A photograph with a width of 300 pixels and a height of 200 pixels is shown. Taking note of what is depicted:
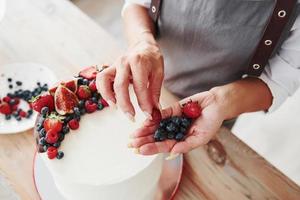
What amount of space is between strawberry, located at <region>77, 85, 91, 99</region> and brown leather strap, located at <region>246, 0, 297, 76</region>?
407 mm

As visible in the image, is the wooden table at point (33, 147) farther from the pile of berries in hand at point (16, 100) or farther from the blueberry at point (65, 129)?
the blueberry at point (65, 129)

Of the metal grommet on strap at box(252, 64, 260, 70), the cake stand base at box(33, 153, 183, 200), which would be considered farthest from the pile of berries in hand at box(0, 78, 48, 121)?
the metal grommet on strap at box(252, 64, 260, 70)

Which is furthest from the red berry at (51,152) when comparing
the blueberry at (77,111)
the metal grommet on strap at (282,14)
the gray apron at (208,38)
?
the metal grommet on strap at (282,14)

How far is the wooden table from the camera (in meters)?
0.98

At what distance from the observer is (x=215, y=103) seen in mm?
906

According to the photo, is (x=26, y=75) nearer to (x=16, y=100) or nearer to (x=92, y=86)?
(x=16, y=100)

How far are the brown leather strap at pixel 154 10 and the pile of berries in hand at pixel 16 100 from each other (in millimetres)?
380

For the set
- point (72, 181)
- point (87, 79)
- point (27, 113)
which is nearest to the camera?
point (72, 181)

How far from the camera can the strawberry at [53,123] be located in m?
0.84

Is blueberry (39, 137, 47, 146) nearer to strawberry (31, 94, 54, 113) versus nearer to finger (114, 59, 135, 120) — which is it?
strawberry (31, 94, 54, 113)

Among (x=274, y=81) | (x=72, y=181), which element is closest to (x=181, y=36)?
(x=274, y=81)

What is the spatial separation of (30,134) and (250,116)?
1185mm

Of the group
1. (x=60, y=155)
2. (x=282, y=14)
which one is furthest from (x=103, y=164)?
(x=282, y=14)

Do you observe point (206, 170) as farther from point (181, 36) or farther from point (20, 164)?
point (20, 164)
